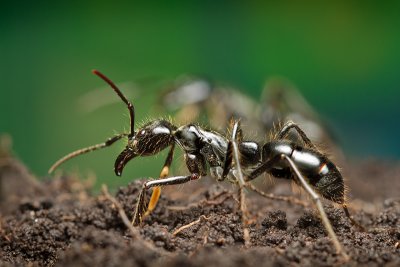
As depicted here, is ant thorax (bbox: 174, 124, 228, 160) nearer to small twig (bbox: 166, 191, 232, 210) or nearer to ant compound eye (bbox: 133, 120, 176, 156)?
ant compound eye (bbox: 133, 120, 176, 156)

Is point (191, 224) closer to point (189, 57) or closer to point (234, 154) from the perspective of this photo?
point (234, 154)

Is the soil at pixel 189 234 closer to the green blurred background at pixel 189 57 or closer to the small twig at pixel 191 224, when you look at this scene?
the small twig at pixel 191 224

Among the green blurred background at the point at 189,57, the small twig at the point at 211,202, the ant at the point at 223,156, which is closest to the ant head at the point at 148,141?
the ant at the point at 223,156

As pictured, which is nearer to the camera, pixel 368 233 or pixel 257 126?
pixel 368 233

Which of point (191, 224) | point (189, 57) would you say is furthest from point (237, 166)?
point (189, 57)

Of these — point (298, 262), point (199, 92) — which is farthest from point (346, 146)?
point (298, 262)

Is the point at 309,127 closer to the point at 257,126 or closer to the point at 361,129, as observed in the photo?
the point at 257,126
